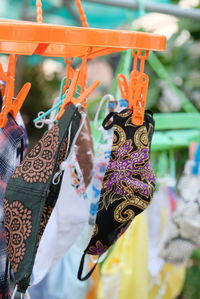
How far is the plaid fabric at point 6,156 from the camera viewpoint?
0.86 metres

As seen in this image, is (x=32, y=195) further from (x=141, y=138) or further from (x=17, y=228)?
(x=141, y=138)

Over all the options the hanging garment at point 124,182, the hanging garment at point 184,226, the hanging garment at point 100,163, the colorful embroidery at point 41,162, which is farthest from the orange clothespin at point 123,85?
the hanging garment at point 184,226

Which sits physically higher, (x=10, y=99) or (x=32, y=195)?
(x=10, y=99)

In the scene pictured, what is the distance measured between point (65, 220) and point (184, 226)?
63 centimetres

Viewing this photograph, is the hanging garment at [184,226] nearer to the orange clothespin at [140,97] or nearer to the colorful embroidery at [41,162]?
the orange clothespin at [140,97]

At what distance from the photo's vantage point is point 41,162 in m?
0.83

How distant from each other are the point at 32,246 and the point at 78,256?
497 millimetres

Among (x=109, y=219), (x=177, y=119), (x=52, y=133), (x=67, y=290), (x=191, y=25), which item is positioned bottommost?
(x=67, y=290)

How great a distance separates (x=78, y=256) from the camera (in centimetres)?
128

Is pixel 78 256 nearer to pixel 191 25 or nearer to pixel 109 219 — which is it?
pixel 109 219

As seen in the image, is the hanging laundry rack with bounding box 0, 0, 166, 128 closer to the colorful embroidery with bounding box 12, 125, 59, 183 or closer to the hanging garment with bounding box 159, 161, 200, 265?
A: the colorful embroidery with bounding box 12, 125, 59, 183

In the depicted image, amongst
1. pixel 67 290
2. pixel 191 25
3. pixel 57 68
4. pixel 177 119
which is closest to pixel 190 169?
pixel 177 119

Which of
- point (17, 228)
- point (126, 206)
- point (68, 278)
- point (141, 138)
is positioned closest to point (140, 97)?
point (141, 138)

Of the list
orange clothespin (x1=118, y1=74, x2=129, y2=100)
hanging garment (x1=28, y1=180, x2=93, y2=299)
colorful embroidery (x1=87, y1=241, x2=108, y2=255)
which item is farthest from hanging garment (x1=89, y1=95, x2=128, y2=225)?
hanging garment (x1=28, y1=180, x2=93, y2=299)
